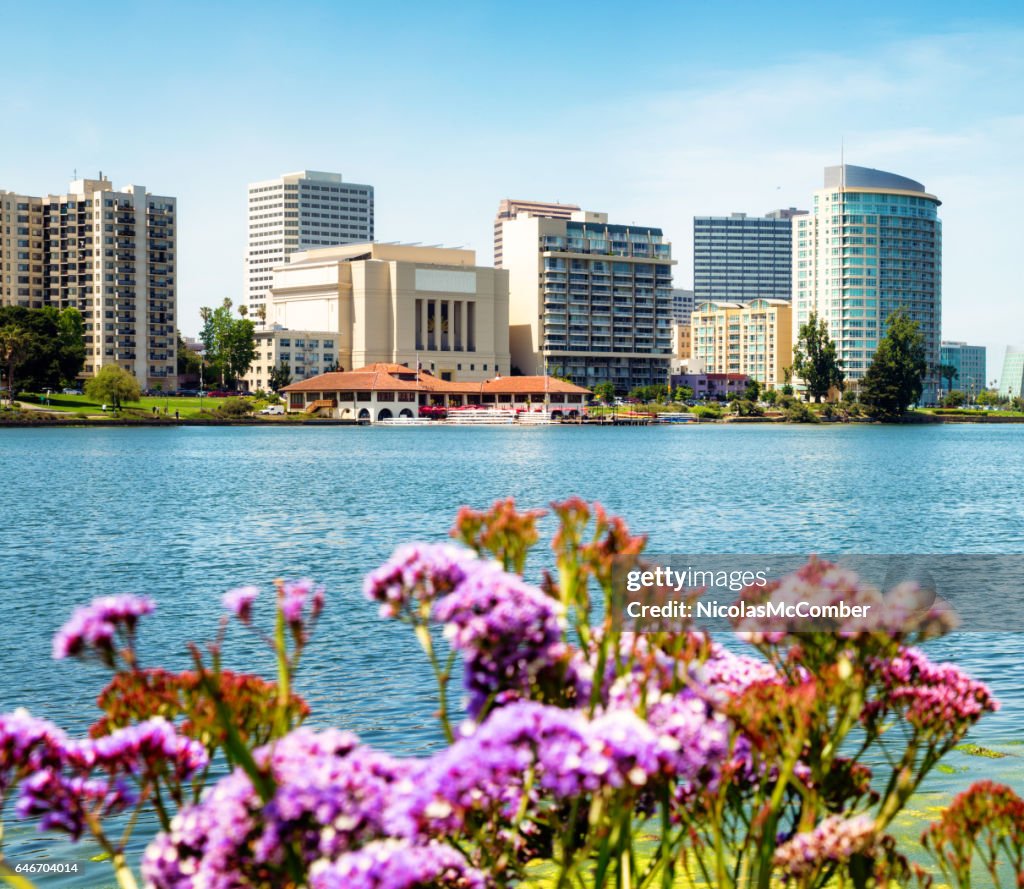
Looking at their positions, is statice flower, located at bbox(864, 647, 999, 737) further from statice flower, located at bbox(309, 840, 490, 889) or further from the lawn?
the lawn

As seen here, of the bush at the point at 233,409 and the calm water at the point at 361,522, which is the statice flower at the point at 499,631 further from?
the bush at the point at 233,409

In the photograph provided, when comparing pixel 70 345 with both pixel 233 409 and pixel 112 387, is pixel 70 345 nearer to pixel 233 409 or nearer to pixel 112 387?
pixel 112 387

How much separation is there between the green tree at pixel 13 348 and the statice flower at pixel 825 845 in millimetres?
163130

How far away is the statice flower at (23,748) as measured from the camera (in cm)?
376

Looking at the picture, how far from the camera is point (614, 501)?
57.5 metres

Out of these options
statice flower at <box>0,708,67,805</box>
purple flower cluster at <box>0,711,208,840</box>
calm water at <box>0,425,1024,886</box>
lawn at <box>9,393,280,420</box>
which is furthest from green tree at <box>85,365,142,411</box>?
statice flower at <box>0,708,67,805</box>

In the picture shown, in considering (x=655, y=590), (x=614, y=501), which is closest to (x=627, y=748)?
(x=655, y=590)

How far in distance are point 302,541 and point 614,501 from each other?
66.2 ft

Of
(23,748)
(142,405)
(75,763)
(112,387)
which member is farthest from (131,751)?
(142,405)

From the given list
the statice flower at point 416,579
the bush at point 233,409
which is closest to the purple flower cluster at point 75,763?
the statice flower at point 416,579

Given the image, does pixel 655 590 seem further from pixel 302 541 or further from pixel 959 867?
pixel 302 541

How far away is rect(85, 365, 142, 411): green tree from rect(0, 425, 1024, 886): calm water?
43103mm

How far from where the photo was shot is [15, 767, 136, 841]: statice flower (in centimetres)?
382

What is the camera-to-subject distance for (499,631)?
12.4 ft
